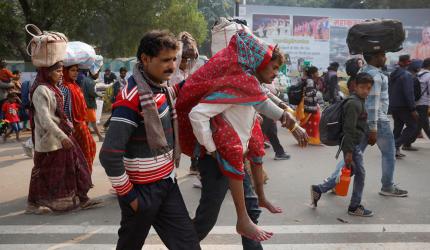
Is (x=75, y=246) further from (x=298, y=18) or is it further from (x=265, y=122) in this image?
(x=298, y=18)

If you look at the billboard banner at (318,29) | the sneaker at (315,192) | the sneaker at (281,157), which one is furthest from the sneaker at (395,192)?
the billboard banner at (318,29)

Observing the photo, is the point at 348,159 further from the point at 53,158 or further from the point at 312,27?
the point at 312,27

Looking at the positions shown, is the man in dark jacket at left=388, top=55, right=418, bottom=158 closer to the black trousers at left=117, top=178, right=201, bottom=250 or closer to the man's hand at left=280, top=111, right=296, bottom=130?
the man's hand at left=280, top=111, right=296, bottom=130

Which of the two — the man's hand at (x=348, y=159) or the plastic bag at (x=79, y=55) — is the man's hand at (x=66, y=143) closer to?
the plastic bag at (x=79, y=55)

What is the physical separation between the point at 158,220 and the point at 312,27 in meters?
23.7

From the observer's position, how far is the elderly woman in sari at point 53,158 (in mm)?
4516

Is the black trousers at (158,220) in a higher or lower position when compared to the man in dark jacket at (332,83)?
higher

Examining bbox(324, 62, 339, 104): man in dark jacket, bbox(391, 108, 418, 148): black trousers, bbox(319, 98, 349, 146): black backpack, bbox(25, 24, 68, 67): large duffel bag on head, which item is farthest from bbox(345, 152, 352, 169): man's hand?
bbox(324, 62, 339, 104): man in dark jacket

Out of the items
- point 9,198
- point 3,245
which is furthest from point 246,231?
point 9,198

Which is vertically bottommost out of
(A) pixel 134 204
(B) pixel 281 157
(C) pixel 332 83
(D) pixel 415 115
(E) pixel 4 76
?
(B) pixel 281 157

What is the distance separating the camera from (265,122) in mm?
7402

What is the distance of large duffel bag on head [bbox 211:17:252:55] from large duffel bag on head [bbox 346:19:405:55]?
1365 mm

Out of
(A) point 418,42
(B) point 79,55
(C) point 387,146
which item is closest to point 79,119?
(B) point 79,55

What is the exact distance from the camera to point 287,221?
4.55 meters
